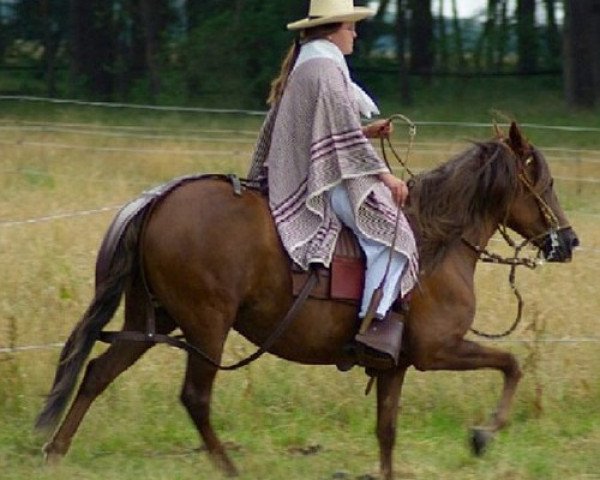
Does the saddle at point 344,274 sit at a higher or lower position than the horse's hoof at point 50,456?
higher

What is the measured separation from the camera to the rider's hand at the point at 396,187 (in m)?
7.03

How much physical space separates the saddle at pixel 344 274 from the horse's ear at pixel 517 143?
0.94m

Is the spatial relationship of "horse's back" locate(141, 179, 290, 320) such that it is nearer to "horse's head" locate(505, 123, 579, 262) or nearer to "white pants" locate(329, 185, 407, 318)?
"white pants" locate(329, 185, 407, 318)

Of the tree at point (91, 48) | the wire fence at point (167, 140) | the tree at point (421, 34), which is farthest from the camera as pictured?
the tree at point (421, 34)

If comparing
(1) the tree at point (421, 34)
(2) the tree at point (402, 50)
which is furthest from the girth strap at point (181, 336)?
(1) the tree at point (421, 34)

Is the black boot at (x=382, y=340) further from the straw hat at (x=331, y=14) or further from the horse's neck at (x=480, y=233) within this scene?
the straw hat at (x=331, y=14)

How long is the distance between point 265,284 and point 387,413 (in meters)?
0.85

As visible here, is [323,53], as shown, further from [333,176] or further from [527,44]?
[527,44]

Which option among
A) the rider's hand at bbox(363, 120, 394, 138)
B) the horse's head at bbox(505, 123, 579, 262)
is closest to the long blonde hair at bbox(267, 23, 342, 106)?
the rider's hand at bbox(363, 120, 394, 138)

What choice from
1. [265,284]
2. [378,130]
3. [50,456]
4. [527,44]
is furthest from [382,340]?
[527,44]

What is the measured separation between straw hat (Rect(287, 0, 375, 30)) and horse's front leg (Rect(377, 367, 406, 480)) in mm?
1605

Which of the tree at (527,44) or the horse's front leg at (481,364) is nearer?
the horse's front leg at (481,364)

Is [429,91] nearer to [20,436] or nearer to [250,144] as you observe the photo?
[250,144]

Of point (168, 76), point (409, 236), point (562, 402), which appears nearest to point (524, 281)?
point (562, 402)
